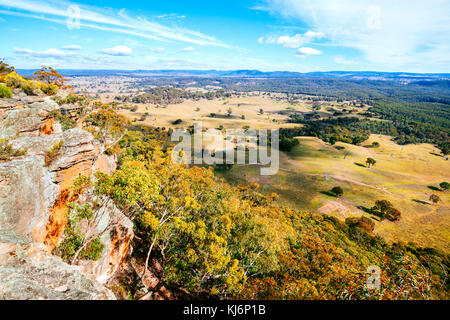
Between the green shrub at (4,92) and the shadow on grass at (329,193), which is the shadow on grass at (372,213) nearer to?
the shadow on grass at (329,193)

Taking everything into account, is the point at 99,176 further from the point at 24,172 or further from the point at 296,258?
the point at 296,258

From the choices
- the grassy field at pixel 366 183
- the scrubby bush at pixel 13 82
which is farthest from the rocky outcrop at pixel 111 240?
the grassy field at pixel 366 183

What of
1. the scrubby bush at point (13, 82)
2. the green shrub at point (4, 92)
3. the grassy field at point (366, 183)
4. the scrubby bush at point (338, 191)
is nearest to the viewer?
the green shrub at point (4, 92)

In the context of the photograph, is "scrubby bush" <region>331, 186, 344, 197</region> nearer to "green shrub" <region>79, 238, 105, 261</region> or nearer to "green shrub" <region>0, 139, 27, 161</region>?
"green shrub" <region>79, 238, 105, 261</region>

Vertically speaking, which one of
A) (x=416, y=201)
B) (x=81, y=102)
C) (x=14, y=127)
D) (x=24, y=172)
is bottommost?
(x=416, y=201)

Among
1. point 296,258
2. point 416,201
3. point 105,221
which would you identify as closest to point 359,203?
point 416,201

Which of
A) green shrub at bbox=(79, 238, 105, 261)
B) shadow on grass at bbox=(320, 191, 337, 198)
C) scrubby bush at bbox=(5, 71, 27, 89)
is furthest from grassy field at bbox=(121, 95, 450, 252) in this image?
scrubby bush at bbox=(5, 71, 27, 89)
